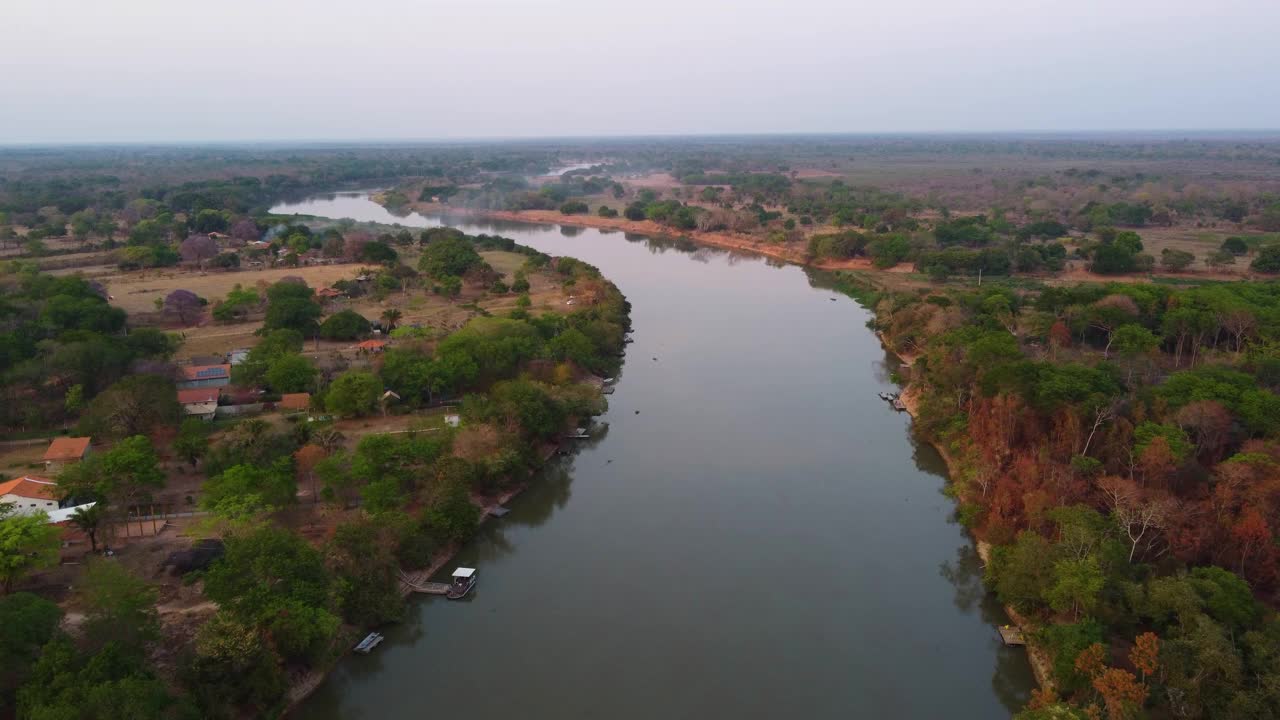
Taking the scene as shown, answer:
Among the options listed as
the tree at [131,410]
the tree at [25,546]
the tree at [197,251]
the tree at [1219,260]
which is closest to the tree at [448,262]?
the tree at [197,251]

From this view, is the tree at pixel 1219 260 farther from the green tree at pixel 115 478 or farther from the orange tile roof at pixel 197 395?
the green tree at pixel 115 478

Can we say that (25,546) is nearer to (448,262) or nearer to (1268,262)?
(448,262)

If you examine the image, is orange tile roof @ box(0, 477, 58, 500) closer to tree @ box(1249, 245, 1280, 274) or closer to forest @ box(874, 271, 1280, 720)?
forest @ box(874, 271, 1280, 720)

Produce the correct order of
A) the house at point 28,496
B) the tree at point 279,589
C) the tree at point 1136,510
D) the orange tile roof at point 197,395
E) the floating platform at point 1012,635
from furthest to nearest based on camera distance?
the orange tile roof at point 197,395 → the house at point 28,496 → the floating platform at point 1012,635 → the tree at point 1136,510 → the tree at point 279,589

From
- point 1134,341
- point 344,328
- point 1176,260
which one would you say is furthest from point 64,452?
point 1176,260

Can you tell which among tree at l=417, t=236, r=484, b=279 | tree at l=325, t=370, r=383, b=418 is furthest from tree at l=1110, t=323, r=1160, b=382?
tree at l=417, t=236, r=484, b=279

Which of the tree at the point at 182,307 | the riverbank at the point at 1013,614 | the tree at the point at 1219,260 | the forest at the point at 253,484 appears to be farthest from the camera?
the tree at the point at 1219,260
